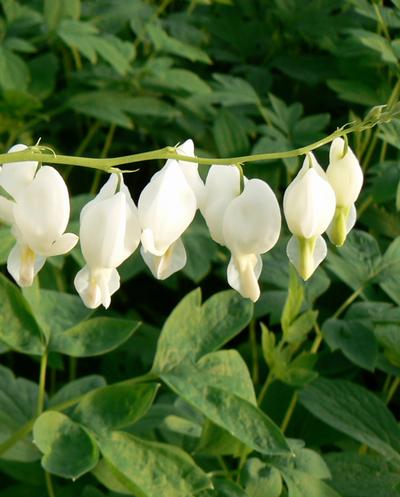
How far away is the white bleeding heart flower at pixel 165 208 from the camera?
101 cm

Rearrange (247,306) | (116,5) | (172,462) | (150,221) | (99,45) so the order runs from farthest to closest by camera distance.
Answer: (116,5) < (99,45) < (247,306) < (172,462) < (150,221)

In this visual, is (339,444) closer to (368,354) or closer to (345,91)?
(368,354)

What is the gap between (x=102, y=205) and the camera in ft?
3.32

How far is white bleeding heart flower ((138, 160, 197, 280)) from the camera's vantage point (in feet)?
3.31

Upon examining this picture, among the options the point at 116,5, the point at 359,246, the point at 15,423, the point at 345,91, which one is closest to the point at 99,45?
the point at 116,5

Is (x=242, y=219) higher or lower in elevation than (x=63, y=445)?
higher

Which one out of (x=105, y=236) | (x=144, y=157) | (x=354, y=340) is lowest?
(x=354, y=340)

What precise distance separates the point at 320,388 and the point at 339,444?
0.16 meters

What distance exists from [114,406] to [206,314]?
8.2 inches

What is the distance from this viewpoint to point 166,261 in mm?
1072

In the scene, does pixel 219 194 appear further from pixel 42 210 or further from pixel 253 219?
pixel 42 210

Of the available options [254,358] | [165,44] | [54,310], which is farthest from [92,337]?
[165,44]

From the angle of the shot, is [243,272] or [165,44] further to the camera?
[165,44]

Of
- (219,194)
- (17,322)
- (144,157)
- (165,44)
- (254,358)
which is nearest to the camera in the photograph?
(144,157)
